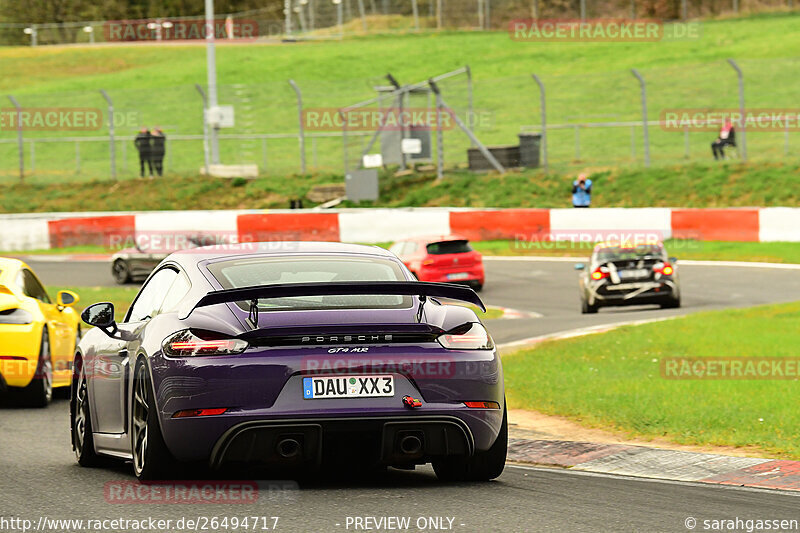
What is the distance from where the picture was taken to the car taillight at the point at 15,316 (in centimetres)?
1237

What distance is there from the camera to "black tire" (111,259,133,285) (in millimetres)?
28312

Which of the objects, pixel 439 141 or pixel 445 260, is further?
pixel 439 141

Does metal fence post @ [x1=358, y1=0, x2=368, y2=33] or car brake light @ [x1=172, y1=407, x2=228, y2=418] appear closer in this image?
car brake light @ [x1=172, y1=407, x2=228, y2=418]

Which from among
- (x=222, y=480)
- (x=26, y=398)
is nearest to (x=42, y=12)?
(x=26, y=398)

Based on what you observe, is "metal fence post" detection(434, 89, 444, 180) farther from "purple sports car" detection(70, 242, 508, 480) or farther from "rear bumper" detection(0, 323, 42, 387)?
"purple sports car" detection(70, 242, 508, 480)

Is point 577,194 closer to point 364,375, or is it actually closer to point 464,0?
point 364,375

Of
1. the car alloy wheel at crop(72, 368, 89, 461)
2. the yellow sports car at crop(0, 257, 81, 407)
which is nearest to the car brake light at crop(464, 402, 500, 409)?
the car alloy wheel at crop(72, 368, 89, 461)

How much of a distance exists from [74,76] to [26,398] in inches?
2354

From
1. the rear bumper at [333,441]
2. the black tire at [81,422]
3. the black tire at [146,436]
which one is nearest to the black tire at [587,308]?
the black tire at [81,422]

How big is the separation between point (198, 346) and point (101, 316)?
1531 millimetres

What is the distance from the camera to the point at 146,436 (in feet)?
23.8

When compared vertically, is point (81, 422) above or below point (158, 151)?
below

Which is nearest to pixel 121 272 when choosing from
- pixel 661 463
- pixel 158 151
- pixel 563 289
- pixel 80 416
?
pixel 563 289

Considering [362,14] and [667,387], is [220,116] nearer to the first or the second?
[667,387]
